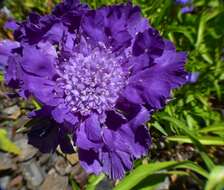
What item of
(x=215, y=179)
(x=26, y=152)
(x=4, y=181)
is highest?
(x=215, y=179)

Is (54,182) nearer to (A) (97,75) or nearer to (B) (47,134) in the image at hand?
(B) (47,134)

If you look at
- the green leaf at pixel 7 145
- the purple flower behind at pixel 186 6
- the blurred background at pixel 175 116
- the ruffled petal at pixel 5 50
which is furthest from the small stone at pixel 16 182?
the purple flower behind at pixel 186 6

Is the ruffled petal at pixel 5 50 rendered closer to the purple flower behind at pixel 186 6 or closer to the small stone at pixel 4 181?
the small stone at pixel 4 181

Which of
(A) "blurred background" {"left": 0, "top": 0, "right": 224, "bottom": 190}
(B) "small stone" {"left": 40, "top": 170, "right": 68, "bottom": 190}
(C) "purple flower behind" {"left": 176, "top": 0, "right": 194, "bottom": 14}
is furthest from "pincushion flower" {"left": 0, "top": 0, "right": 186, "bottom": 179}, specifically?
(C) "purple flower behind" {"left": 176, "top": 0, "right": 194, "bottom": 14}

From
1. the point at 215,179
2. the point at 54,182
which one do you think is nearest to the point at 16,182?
the point at 54,182

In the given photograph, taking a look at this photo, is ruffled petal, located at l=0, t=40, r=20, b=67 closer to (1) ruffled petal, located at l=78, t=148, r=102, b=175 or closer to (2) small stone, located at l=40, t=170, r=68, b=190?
(1) ruffled petal, located at l=78, t=148, r=102, b=175

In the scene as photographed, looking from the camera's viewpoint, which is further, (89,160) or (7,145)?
(7,145)
